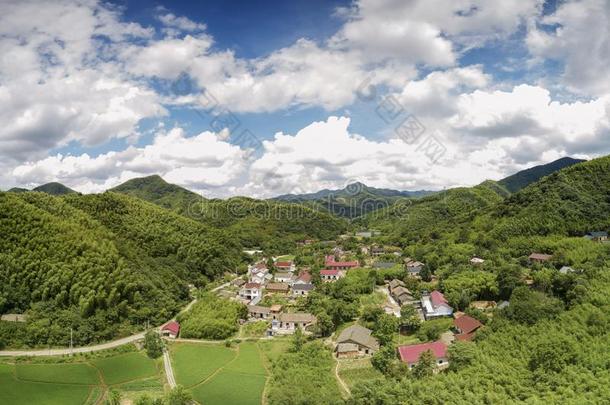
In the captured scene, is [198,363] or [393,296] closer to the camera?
[198,363]

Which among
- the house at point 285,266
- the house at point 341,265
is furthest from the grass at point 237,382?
the house at point 285,266

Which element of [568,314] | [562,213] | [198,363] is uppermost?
[562,213]

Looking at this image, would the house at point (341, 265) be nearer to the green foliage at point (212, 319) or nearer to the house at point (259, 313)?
the house at point (259, 313)

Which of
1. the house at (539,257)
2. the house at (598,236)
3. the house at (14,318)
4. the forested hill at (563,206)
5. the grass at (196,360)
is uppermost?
the forested hill at (563,206)

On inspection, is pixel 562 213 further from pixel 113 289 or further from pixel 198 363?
pixel 113 289

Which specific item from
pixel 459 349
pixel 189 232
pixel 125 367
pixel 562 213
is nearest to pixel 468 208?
pixel 562 213

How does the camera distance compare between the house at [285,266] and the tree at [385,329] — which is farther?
the house at [285,266]
